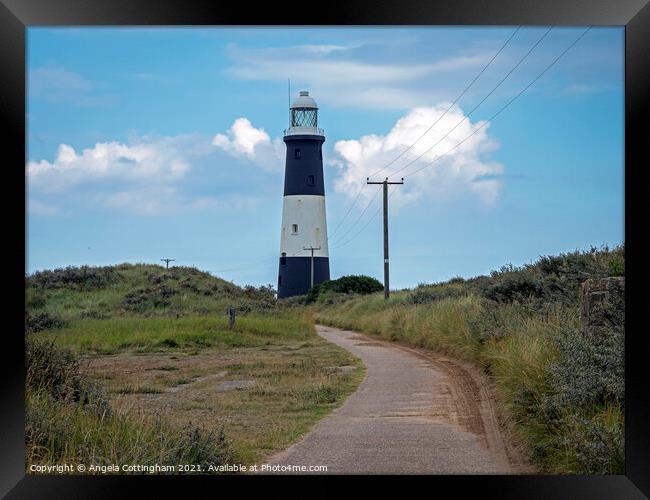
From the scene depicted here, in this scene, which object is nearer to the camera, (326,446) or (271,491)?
(271,491)

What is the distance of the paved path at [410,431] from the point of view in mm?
7305

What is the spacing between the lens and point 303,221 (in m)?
40.2

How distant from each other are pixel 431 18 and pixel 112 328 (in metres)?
18.8

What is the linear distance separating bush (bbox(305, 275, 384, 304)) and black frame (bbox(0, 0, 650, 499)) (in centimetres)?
3747

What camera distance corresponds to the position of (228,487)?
5.12 metres

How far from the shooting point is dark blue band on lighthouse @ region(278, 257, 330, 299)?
41.4 meters

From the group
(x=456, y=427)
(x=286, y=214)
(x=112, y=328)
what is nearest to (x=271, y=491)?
(x=456, y=427)

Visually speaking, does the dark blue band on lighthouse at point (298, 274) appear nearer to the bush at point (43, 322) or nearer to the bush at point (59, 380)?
the bush at point (43, 322)

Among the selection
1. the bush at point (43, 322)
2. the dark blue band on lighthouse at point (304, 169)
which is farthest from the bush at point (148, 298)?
the dark blue band on lighthouse at point (304, 169)

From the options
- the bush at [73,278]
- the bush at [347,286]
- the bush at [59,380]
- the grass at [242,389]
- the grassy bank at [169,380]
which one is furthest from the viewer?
the bush at [347,286]

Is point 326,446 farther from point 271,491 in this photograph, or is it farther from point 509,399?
point 271,491

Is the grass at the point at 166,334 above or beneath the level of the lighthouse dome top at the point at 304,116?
beneath

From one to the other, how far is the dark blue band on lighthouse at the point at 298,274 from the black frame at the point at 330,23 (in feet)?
118

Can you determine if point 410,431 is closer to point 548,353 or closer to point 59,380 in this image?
point 548,353
